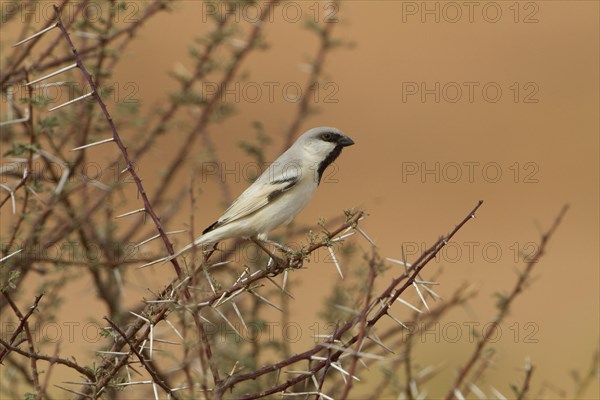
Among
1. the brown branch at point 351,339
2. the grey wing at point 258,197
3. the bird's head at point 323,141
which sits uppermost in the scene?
the bird's head at point 323,141

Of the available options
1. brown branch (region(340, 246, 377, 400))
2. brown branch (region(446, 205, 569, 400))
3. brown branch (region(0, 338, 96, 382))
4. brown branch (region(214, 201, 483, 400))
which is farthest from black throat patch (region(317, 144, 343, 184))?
brown branch (region(340, 246, 377, 400))

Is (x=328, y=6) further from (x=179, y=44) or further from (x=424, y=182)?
(x=179, y=44)

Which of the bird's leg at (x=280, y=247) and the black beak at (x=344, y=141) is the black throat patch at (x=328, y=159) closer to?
the black beak at (x=344, y=141)

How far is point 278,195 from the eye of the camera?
5199 mm

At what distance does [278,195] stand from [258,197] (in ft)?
0.39

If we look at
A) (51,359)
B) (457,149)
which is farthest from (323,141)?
(457,149)

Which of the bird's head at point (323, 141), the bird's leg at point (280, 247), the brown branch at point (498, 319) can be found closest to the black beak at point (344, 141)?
the bird's head at point (323, 141)

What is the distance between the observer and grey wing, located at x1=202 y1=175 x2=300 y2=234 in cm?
505

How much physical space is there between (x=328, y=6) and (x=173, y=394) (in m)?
3.17

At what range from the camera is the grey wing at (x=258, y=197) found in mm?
5047

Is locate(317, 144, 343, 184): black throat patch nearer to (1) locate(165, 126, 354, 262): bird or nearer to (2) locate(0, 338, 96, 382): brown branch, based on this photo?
(1) locate(165, 126, 354, 262): bird

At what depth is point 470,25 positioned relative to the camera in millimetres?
20297

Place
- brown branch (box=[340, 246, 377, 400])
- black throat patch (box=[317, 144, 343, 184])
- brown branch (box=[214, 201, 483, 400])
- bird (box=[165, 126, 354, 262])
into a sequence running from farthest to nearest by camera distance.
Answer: black throat patch (box=[317, 144, 343, 184])
bird (box=[165, 126, 354, 262])
brown branch (box=[214, 201, 483, 400])
brown branch (box=[340, 246, 377, 400])

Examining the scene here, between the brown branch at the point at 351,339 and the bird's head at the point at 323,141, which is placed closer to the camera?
the brown branch at the point at 351,339
